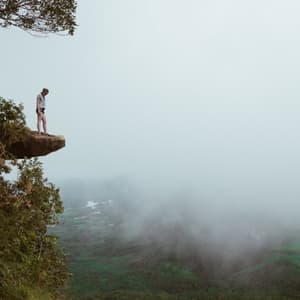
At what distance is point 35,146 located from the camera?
60.3ft

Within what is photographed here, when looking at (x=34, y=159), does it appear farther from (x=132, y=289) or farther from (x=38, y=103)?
(x=132, y=289)

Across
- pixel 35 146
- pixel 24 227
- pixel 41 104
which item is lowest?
pixel 24 227

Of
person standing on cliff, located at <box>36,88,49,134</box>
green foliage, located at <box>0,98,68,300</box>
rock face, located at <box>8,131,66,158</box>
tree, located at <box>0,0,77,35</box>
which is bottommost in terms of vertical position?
green foliage, located at <box>0,98,68,300</box>

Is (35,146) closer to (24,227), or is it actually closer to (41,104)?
(41,104)

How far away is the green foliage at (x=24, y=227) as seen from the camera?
14000 millimetres

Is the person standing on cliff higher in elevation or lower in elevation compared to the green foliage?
higher

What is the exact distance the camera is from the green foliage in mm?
14000

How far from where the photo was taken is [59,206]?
60.7 ft

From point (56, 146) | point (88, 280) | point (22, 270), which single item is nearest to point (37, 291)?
point (22, 270)

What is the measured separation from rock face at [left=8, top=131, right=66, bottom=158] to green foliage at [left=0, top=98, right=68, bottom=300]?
114 centimetres

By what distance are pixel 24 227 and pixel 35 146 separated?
4.40m

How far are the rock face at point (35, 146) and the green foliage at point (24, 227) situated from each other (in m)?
1.14

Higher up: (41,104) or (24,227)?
(41,104)

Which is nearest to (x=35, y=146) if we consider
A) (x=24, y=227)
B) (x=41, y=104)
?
(x=41, y=104)
